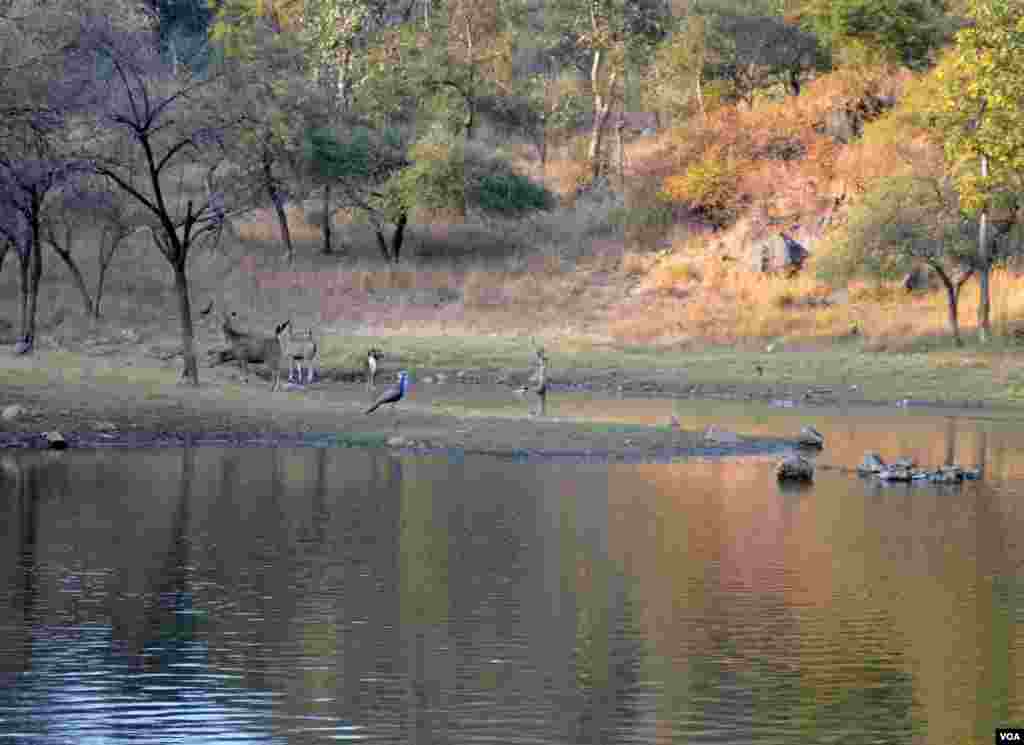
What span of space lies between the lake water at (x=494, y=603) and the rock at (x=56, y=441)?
2.96 ft

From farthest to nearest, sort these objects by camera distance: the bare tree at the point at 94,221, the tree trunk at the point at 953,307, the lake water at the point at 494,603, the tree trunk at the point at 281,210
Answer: the tree trunk at the point at 281,210 < the tree trunk at the point at 953,307 < the bare tree at the point at 94,221 < the lake water at the point at 494,603

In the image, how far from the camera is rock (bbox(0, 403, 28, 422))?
1113 inches

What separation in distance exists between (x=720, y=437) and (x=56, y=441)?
1139 centimetres

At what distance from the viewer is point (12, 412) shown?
28406 mm

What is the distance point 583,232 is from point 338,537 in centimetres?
4694

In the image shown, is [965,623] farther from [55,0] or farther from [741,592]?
[55,0]

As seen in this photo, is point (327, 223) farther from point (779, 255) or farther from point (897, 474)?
point (897, 474)

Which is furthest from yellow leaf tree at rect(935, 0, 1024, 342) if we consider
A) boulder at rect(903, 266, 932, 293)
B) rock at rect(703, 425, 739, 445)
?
rock at rect(703, 425, 739, 445)

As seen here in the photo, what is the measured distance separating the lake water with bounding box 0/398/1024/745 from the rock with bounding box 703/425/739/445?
2970 millimetres

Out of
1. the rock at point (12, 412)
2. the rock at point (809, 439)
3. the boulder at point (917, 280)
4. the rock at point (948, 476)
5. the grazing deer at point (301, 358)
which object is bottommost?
A: the rock at point (948, 476)

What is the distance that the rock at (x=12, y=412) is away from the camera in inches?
1113

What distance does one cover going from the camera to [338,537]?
20.0m

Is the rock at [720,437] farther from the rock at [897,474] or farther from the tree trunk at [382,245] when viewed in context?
the tree trunk at [382,245]

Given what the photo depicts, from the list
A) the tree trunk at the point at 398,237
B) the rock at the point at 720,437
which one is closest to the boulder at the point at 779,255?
the tree trunk at the point at 398,237
